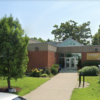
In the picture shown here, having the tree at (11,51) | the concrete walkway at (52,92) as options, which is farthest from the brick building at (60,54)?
the tree at (11,51)

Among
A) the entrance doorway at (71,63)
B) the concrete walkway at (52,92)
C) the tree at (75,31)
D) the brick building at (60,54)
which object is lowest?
the concrete walkway at (52,92)

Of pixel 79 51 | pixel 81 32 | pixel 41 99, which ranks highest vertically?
pixel 81 32

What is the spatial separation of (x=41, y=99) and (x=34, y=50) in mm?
12803

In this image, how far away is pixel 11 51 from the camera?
372 inches

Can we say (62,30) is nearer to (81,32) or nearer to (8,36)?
(81,32)

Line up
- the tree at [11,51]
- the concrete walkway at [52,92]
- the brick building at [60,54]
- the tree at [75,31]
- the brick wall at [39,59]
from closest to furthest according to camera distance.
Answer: the concrete walkway at [52,92], the tree at [11,51], the brick wall at [39,59], the brick building at [60,54], the tree at [75,31]

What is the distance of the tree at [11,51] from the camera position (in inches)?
373

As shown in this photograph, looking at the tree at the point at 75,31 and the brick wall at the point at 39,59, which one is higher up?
the tree at the point at 75,31

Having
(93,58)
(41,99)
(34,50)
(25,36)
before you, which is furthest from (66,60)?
(41,99)

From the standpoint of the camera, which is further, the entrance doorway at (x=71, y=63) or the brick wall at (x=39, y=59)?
the entrance doorway at (x=71, y=63)

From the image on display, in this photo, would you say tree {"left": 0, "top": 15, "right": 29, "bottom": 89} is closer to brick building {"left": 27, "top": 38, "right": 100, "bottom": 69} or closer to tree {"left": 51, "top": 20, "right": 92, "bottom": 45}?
brick building {"left": 27, "top": 38, "right": 100, "bottom": 69}

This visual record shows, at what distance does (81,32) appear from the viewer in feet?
166

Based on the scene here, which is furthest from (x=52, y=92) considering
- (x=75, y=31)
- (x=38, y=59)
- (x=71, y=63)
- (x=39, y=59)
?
(x=75, y=31)

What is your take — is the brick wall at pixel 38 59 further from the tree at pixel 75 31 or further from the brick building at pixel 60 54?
the tree at pixel 75 31
